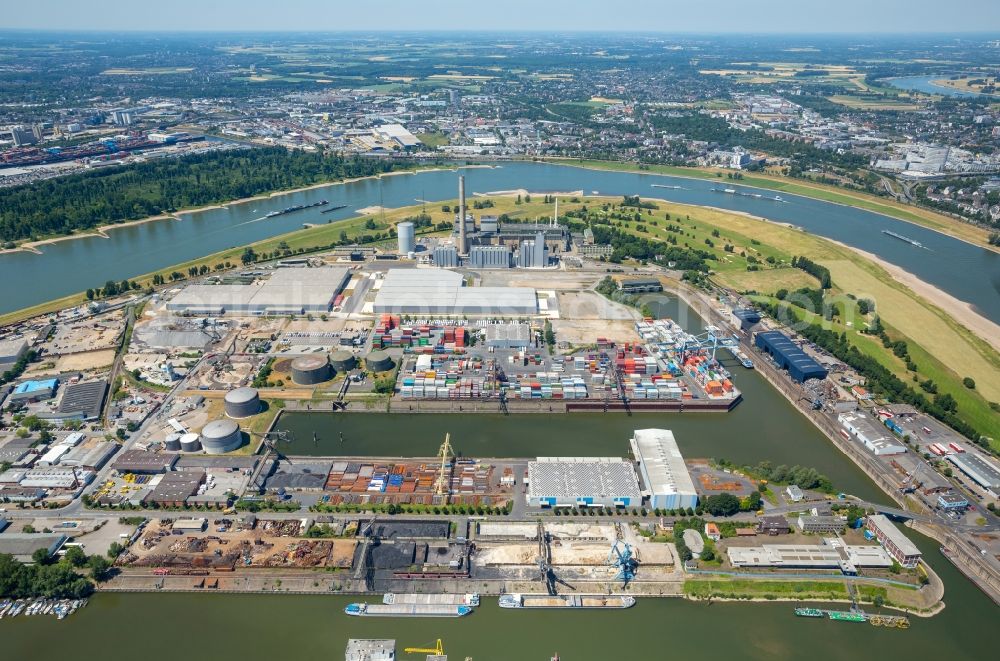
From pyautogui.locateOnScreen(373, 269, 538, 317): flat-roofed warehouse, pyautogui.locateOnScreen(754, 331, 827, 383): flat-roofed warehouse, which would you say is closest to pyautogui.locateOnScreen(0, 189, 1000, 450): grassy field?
pyautogui.locateOnScreen(754, 331, 827, 383): flat-roofed warehouse

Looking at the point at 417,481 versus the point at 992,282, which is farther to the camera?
the point at 992,282

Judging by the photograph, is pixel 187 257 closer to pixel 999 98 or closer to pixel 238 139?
pixel 238 139

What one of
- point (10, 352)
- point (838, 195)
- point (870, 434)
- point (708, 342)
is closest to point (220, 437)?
point (10, 352)

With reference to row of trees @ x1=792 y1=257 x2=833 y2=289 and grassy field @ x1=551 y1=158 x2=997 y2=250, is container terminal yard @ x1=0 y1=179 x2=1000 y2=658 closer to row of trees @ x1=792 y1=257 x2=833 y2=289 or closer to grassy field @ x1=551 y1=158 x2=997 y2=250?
row of trees @ x1=792 y1=257 x2=833 y2=289

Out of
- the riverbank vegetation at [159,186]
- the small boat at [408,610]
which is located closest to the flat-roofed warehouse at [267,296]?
the small boat at [408,610]

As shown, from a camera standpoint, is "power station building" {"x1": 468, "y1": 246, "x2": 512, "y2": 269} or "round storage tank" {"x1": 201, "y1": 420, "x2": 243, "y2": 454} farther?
"power station building" {"x1": 468, "y1": 246, "x2": 512, "y2": 269}

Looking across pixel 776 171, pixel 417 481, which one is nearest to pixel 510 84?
pixel 776 171
